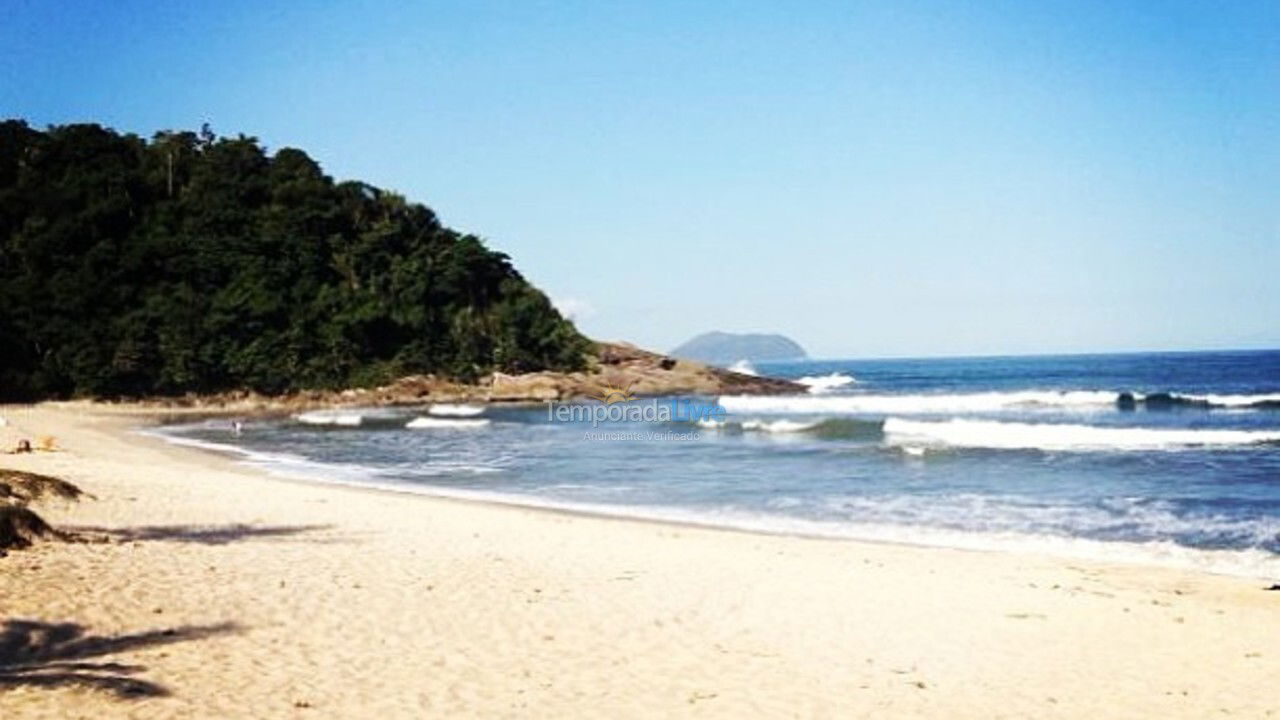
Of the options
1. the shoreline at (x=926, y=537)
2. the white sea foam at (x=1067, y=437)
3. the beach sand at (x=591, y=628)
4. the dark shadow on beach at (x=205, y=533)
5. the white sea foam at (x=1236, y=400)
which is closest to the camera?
the beach sand at (x=591, y=628)

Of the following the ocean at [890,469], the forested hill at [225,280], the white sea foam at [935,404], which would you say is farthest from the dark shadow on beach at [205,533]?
the forested hill at [225,280]

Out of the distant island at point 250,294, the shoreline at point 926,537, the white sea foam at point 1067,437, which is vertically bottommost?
the shoreline at point 926,537

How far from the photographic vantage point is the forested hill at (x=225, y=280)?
60.1 meters

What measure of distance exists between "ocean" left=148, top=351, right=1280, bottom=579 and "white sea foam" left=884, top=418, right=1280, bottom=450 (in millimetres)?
102

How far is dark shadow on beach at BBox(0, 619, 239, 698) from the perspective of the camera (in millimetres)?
6496

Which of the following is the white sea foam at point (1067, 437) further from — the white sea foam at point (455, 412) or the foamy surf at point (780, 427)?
the white sea foam at point (455, 412)

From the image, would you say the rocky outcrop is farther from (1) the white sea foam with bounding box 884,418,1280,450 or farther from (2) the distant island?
(1) the white sea foam with bounding box 884,418,1280,450

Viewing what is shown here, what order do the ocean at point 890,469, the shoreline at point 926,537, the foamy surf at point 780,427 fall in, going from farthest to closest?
1. the foamy surf at point 780,427
2. the ocean at point 890,469
3. the shoreline at point 926,537

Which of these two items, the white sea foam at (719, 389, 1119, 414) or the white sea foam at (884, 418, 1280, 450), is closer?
the white sea foam at (884, 418, 1280, 450)

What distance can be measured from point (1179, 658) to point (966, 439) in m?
24.7

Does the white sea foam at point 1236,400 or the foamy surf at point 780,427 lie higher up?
the white sea foam at point 1236,400

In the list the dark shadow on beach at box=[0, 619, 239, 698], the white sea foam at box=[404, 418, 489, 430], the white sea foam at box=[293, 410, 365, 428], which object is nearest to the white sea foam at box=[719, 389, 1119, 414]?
the white sea foam at box=[404, 418, 489, 430]

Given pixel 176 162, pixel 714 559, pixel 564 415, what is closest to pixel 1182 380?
pixel 564 415

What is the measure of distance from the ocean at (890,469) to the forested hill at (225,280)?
15.2 meters
